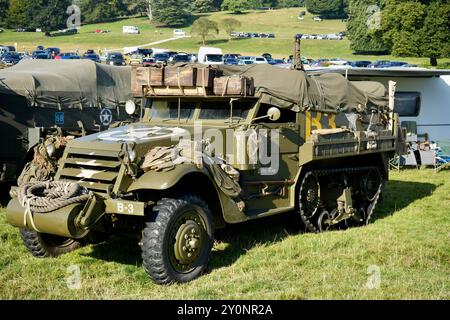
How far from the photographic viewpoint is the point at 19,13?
215 ft

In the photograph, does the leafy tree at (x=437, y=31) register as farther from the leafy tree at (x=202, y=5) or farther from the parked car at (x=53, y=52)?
the leafy tree at (x=202, y=5)

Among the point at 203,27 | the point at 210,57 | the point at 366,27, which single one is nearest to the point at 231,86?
the point at 210,57

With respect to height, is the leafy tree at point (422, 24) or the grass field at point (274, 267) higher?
the leafy tree at point (422, 24)

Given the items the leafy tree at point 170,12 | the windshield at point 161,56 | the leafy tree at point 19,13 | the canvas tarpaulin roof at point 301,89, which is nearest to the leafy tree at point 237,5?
the leafy tree at point 170,12

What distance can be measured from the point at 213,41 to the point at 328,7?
1051 inches

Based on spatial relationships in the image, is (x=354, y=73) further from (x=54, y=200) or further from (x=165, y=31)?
(x=165, y=31)

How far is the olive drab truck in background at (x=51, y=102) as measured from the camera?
9922 mm

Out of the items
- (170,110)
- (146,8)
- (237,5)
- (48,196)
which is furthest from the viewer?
(237,5)

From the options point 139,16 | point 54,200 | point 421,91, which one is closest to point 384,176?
point 54,200

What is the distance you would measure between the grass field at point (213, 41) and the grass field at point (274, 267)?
4255cm

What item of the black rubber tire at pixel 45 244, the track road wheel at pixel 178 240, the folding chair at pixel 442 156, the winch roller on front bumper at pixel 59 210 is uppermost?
the winch roller on front bumper at pixel 59 210

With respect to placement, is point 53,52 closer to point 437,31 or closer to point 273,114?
point 437,31

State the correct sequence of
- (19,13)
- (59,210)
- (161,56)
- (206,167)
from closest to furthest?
(59,210) < (206,167) < (161,56) < (19,13)

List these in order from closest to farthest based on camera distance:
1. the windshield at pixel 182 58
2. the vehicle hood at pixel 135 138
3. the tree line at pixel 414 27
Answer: the vehicle hood at pixel 135 138, the windshield at pixel 182 58, the tree line at pixel 414 27
